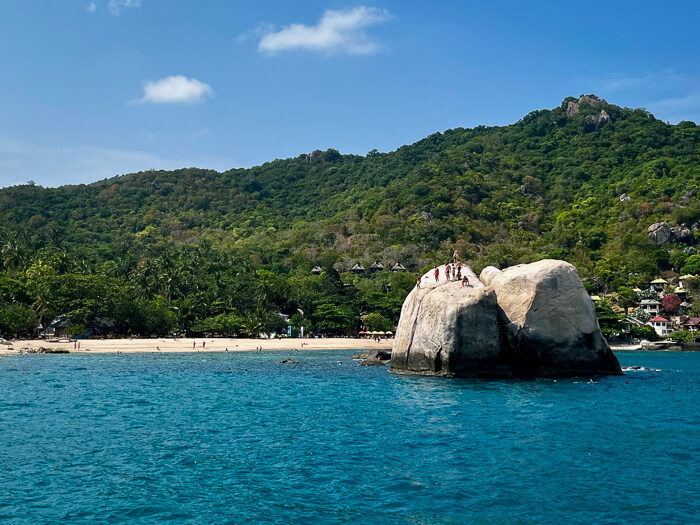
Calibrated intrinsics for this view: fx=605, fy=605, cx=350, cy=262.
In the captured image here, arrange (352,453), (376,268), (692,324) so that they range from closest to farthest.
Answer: (352,453) < (692,324) < (376,268)

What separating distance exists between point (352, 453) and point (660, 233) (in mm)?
107013

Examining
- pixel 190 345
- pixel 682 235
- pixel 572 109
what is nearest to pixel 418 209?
pixel 682 235

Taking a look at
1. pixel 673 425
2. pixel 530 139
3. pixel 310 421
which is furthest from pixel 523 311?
pixel 530 139

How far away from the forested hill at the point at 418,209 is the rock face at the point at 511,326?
54.1 meters

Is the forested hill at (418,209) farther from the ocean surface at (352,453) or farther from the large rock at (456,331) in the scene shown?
the ocean surface at (352,453)

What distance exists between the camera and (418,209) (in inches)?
5369

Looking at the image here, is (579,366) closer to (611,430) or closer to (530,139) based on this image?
(611,430)

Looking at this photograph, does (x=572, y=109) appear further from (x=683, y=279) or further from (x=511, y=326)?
(x=511, y=326)

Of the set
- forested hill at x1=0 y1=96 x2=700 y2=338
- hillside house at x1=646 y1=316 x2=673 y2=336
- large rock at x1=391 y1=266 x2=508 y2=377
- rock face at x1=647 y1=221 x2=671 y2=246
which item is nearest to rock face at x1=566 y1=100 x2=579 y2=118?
forested hill at x1=0 y1=96 x2=700 y2=338

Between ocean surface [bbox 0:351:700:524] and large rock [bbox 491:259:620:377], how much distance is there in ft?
6.16

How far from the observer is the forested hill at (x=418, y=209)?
106000mm

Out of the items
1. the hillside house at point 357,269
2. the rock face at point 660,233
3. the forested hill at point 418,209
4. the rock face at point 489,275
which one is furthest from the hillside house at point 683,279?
the rock face at point 489,275

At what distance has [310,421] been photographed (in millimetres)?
22891

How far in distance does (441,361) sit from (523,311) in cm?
534
